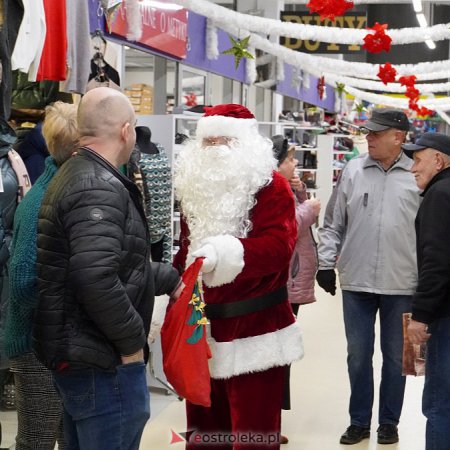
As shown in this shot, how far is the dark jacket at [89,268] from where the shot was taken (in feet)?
8.21

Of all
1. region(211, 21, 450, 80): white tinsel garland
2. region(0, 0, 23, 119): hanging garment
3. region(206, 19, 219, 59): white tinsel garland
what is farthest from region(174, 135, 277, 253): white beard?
region(211, 21, 450, 80): white tinsel garland

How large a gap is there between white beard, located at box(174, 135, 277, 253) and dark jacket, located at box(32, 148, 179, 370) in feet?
2.97

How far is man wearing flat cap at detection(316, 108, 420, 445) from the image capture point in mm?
4711

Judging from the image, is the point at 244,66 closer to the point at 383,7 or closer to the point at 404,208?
the point at 404,208

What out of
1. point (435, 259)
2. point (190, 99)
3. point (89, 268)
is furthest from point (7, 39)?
point (190, 99)

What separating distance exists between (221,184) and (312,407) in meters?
2.53

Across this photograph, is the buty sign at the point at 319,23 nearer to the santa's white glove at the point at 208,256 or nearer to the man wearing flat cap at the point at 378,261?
the man wearing flat cap at the point at 378,261

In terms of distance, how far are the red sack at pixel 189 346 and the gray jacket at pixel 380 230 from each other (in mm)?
1740

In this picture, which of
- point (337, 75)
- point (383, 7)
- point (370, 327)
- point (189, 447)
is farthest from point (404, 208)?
point (383, 7)

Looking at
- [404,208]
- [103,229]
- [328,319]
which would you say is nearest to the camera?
[103,229]

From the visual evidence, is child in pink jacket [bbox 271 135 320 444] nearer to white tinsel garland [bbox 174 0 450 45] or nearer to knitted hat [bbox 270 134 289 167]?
knitted hat [bbox 270 134 289 167]

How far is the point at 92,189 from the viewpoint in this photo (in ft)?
8.41

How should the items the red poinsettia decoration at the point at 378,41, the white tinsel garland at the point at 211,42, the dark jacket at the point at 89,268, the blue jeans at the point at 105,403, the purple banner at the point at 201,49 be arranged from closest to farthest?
the dark jacket at the point at 89,268, the blue jeans at the point at 105,403, the red poinsettia decoration at the point at 378,41, the purple banner at the point at 201,49, the white tinsel garland at the point at 211,42

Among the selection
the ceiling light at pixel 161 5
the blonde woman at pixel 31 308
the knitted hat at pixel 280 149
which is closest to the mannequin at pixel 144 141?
the knitted hat at pixel 280 149
